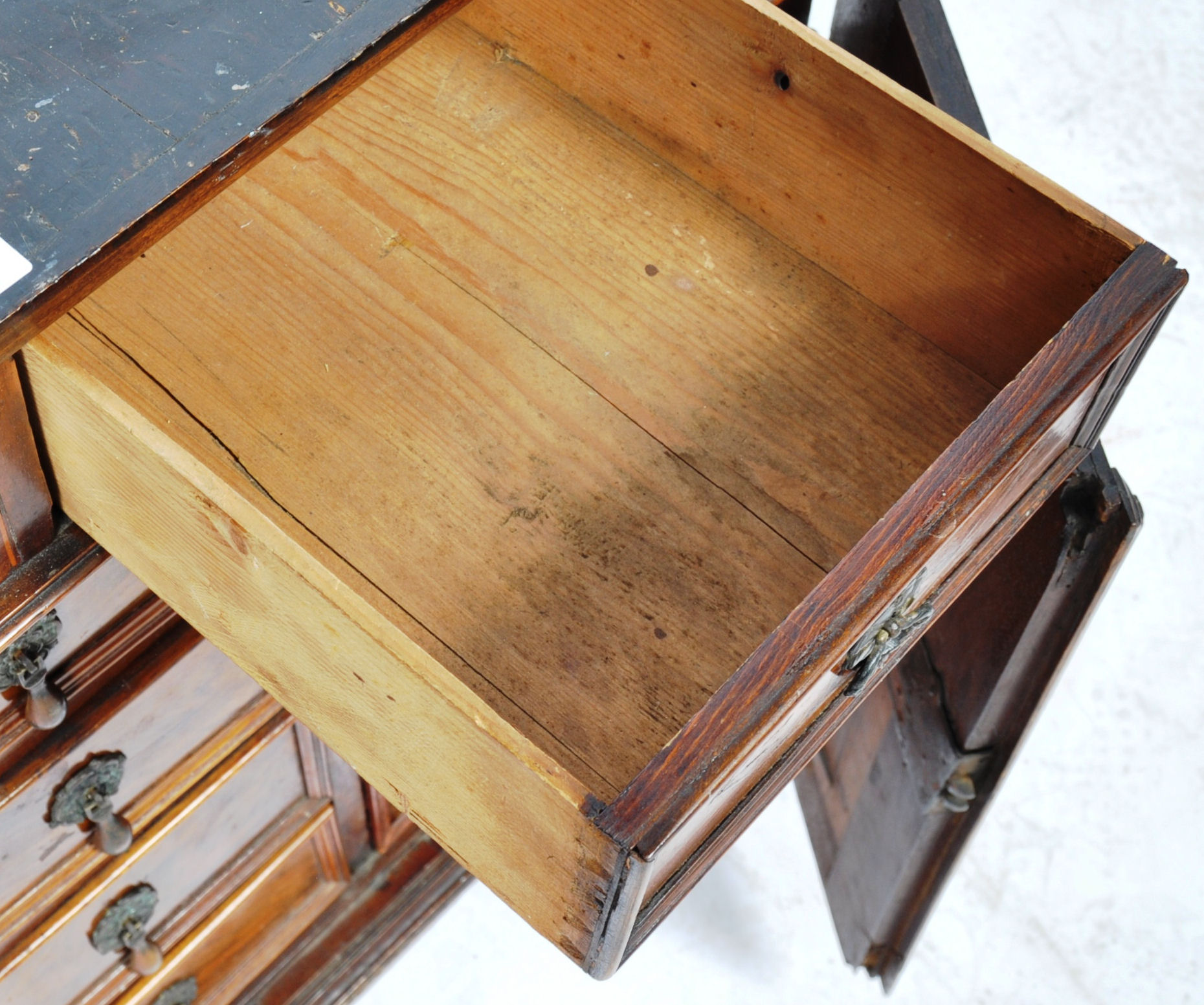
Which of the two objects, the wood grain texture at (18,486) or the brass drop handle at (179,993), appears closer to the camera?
the wood grain texture at (18,486)

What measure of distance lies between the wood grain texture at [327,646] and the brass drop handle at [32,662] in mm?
99

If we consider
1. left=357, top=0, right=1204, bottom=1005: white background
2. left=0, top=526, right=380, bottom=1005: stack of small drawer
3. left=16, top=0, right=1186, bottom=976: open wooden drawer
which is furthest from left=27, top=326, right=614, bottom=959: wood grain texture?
left=357, top=0, right=1204, bottom=1005: white background

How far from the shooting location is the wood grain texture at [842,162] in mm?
780

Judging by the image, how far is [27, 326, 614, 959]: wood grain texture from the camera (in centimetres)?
60

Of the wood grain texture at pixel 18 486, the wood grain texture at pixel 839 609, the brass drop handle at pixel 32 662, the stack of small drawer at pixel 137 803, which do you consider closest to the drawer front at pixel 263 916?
the stack of small drawer at pixel 137 803

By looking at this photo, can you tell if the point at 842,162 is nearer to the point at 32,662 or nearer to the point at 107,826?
the point at 32,662

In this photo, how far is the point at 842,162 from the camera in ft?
2.76

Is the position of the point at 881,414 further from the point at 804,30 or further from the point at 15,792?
the point at 15,792

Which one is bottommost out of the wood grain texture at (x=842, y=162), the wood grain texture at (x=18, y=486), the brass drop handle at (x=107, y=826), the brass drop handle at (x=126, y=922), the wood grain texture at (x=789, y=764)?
the brass drop handle at (x=126, y=922)

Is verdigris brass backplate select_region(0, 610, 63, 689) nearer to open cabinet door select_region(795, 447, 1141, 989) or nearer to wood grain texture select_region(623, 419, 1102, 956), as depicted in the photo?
wood grain texture select_region(623, 419, 1102, 956)

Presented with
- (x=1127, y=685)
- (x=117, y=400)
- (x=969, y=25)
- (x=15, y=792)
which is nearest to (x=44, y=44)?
(x=117, y=400)

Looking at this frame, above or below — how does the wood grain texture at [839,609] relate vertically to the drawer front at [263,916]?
above

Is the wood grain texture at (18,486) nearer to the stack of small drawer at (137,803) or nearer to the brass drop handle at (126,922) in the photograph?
the stack of small drawer at (137,803)

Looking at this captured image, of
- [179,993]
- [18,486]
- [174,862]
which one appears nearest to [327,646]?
[18,486]
